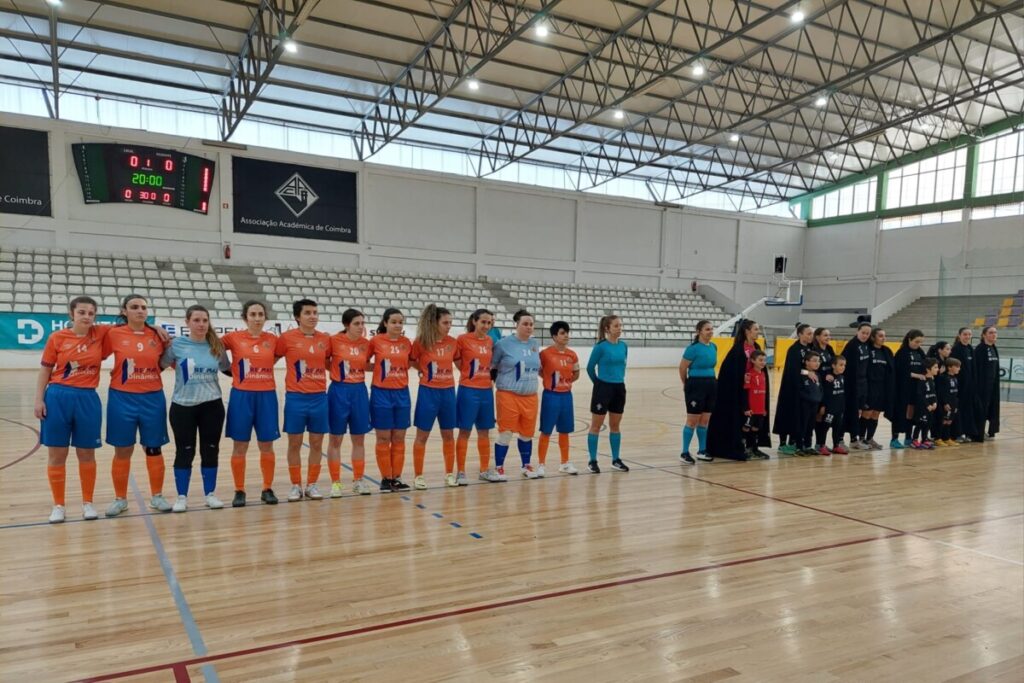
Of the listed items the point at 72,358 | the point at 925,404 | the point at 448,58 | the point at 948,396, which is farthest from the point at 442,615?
the point at 448,58

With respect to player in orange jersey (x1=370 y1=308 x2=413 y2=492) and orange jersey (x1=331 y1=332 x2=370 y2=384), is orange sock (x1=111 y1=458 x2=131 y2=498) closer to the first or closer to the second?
orange jersey (x1=331 y1=332 x2=370 y2=384)

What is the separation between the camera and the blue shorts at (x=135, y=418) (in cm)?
435

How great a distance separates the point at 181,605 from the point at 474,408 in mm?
2873

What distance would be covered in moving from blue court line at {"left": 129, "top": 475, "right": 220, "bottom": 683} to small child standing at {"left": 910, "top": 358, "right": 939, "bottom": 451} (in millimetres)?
8505

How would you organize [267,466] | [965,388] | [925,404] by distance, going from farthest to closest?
[965,388] < [925,404] < [267,466]

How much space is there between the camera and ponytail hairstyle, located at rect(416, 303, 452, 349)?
17.6 feet

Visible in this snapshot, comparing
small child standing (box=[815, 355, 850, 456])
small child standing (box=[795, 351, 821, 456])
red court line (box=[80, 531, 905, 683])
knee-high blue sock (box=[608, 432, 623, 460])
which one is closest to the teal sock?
knee-high blue sock (box=[608, 432, 623, 460])

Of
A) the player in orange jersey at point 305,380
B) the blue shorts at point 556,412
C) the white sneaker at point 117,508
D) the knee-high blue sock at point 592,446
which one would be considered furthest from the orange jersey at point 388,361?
the knee-high blue sock at point 592,446

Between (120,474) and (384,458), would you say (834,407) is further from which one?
(120,474)

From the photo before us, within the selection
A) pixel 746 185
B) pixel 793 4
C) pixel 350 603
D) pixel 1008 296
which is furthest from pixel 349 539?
pixel 746 185

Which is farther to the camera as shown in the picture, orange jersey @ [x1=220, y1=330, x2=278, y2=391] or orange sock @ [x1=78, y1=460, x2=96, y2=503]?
orange jersey @ [x1=220, y1=330, x2=278, y2=391]

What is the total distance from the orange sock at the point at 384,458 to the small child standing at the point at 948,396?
7.35 metres

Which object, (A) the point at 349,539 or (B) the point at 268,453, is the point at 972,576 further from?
(B) the point at 268,453

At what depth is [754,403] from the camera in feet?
23.0
